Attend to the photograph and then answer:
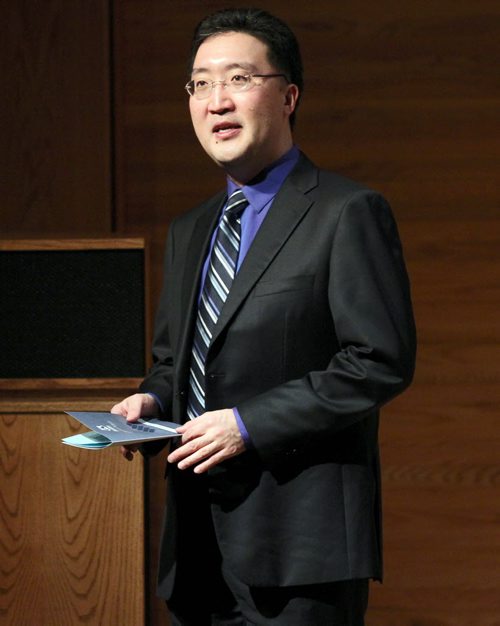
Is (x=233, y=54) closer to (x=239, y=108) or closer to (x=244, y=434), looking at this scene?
(x=239, y=108)

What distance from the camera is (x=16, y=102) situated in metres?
2.75

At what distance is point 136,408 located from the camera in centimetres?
158

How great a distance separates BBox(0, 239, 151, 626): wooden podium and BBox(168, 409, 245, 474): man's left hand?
23.7 inches

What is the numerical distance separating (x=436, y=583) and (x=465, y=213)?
38.8 inches

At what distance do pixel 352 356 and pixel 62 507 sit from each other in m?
0.84

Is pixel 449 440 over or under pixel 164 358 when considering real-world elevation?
under

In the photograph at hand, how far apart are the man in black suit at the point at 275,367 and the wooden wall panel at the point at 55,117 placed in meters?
1.24

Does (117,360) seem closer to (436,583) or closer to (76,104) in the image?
(76,104)

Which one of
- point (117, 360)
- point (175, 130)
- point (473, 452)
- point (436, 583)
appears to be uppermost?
point (175, 130)

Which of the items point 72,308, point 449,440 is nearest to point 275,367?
point 72,308

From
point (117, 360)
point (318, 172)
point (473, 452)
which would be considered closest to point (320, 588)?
point (318, 172)

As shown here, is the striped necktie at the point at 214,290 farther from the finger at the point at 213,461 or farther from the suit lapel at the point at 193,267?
the finger at the point at 213,461

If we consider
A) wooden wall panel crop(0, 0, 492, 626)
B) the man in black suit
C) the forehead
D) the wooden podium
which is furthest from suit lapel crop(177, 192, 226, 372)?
wooden wall panel crop(0, 0, 492, 626)

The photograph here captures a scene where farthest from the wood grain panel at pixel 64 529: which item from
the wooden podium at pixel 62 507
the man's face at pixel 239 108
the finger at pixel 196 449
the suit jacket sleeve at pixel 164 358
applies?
the man's face at pixel 239 108
